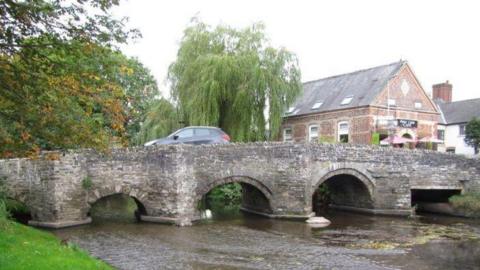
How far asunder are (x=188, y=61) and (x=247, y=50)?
327 cm

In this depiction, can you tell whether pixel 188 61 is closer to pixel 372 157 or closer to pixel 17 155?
Result: pixel 372 157

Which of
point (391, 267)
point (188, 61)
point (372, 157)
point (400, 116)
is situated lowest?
point (391, 267)

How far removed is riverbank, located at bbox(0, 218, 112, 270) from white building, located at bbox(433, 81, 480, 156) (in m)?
34.4

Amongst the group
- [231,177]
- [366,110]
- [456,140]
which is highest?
[366,110]

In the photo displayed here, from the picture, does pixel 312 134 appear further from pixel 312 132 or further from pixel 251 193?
pixel 251 193

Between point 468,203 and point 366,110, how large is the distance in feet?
31.2

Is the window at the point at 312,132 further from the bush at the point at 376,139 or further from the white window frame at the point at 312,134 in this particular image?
the bush at the point at 376,139

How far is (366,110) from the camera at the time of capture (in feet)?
97.8

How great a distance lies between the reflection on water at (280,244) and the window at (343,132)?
1210cm

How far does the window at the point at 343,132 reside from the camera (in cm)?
3114

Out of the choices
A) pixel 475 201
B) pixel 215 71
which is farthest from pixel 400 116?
pixel 215 71

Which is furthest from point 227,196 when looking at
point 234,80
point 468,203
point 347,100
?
point 468,203

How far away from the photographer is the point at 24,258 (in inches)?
333

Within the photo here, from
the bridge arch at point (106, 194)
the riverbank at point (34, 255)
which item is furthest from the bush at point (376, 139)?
the riverbank at point (34, 255)
